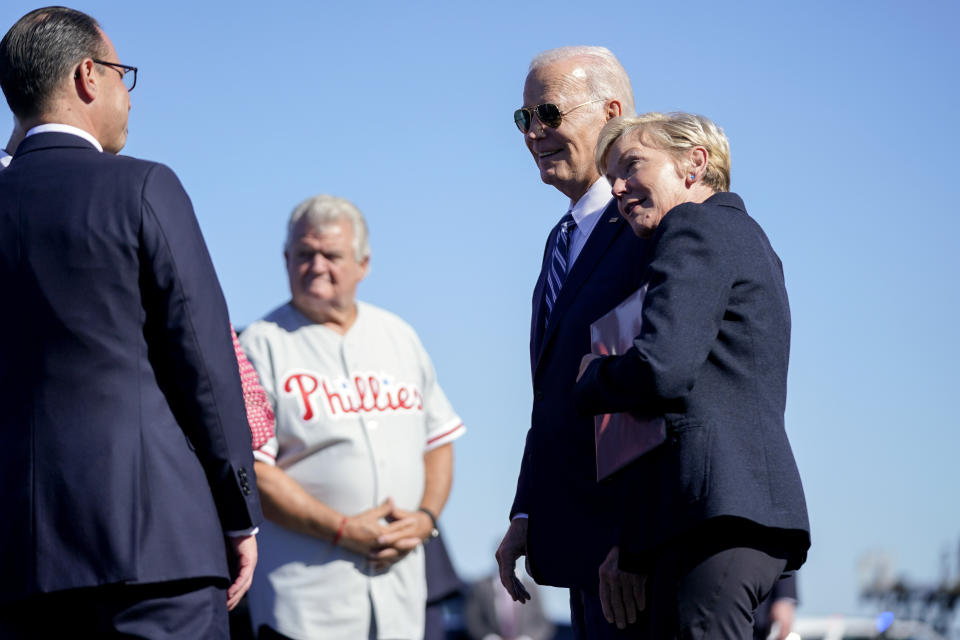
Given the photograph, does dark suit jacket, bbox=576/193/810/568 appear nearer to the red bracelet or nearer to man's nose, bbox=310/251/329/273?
the red bracelet

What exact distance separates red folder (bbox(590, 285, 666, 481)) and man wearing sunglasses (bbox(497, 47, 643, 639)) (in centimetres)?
18

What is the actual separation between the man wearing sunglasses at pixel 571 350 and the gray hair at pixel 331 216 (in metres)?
1.92

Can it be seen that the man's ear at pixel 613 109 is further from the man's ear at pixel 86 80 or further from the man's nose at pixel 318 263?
the man's nose at pixel 318 263

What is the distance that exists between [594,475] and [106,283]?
1.30 meters

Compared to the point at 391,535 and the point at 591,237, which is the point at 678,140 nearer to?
the point at 591,237

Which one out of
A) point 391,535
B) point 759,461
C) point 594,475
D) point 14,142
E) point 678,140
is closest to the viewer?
point 759,461

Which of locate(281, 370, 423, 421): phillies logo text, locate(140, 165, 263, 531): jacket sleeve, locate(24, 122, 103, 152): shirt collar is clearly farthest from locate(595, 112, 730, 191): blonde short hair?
locate(281, 370, 423, 421): phillies logo text

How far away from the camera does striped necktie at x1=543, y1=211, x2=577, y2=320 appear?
153 inches

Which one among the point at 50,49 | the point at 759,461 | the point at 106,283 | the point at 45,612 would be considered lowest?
the point at 45,612

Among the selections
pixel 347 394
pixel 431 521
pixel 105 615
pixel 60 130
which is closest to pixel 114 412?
pixel 105 615

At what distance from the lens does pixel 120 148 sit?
11.7 ft

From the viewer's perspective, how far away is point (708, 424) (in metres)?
3.01

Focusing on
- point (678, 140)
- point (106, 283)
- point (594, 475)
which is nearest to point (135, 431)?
point (106, 283)

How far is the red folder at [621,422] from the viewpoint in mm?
3109
